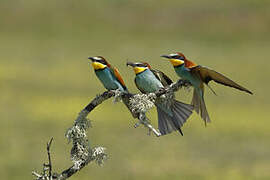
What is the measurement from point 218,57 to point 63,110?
399 inches

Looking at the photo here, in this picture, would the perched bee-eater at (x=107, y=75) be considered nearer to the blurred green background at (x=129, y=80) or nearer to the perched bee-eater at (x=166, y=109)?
the perched bee-eater at (x=166, y=109)

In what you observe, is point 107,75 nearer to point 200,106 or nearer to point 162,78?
point 162,78

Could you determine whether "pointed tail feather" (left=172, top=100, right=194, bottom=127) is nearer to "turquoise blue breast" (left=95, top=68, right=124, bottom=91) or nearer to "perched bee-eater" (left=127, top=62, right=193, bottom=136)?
"perched bee-eater" (left=127, top=62, right=193, bottom=136)

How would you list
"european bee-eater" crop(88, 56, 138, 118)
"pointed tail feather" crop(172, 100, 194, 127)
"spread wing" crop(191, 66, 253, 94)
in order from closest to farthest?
"spread wing" crop(191, 66, 253, 94)
"pointed tail feather" crop(172, 100, 194, 127)
"european bee-eater" crop(88, 56, 138, 118)

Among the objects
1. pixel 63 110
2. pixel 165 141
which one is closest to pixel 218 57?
pixel 63 110

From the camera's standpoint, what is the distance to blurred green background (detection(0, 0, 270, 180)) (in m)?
10.6

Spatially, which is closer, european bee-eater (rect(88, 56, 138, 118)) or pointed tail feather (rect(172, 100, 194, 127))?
pointed tail feather (rect(172, 100, 194, 127))

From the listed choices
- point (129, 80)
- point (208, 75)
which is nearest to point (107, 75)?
point (208, 75)

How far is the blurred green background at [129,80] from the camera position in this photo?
34.9 feet

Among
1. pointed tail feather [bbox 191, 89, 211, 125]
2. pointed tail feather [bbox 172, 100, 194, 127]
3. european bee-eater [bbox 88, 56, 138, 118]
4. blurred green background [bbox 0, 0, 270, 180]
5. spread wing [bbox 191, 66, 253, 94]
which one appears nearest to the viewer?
Result: spread wing [bbox 191, 66, 253, 94]

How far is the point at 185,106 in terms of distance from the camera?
2982 millimetres

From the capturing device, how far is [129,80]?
18.2 meters

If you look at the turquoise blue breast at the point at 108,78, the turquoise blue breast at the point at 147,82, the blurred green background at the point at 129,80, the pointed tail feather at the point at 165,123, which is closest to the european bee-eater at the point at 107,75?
the turquoise blue breast at the point at 108,78

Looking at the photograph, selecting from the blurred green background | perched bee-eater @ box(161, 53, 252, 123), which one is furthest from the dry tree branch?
the blurred green background
